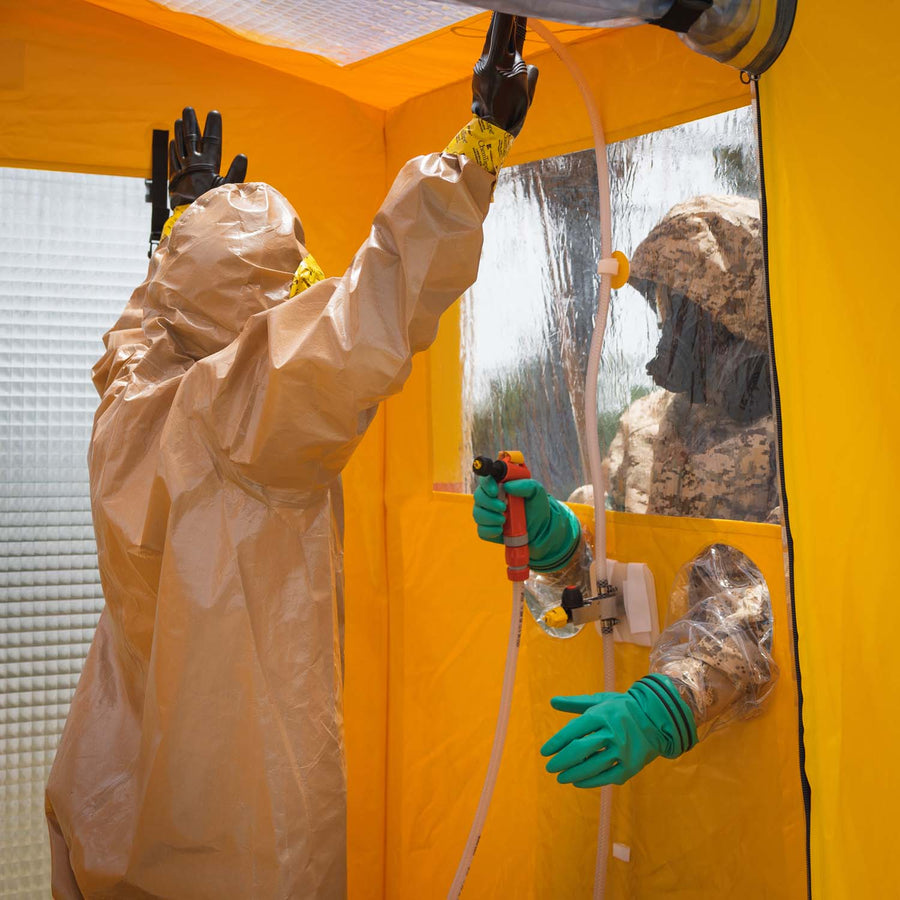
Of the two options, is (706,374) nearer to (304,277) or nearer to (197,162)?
(304,277)

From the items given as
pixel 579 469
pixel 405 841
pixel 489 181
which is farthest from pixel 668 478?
pixel 405 841

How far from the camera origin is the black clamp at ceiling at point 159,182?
1761mm

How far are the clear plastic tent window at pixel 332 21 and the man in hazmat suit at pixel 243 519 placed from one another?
412mm

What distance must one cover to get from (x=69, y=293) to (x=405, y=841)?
1.33m

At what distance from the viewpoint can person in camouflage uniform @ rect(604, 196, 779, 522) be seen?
124cm

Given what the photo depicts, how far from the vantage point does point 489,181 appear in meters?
1.00

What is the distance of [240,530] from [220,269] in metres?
0.35

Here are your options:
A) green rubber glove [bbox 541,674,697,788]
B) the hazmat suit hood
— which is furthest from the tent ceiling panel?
green rubber glove [bbox 541,674,697,788]

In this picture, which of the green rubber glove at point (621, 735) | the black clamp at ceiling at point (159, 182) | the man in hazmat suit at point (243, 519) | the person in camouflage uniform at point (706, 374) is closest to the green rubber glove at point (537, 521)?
the person in camouflage uniform at point (706, 374)

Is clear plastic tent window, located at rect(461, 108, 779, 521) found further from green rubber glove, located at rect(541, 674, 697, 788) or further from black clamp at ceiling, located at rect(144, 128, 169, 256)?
black clamp at ceiling, located at rect(144, 128, 169, 256)

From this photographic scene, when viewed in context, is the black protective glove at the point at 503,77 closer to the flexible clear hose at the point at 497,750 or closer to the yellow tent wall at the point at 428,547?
the yellow tent wall at the point at 428,547

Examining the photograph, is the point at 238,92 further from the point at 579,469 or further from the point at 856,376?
the point at 856,376

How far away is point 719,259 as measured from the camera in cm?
126

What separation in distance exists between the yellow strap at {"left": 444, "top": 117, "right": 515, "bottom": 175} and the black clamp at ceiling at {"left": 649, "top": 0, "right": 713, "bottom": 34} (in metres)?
0.21
